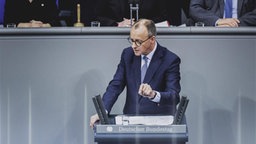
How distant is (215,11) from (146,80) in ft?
4.78

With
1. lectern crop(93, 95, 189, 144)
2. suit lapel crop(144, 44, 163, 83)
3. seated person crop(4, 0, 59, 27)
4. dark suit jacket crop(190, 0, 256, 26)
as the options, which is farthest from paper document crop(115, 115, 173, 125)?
seated person crop(4, 0, 59, 27)

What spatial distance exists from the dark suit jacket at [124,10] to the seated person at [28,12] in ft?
1.46

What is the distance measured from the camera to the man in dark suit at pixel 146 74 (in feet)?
13.1

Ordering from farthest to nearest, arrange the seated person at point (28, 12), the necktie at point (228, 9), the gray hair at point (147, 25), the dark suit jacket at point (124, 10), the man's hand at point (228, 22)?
the seated person at point (28, 12)
the dark suit jacket at point (124, 10)
the necktie at point (228, 9)
the man's hand at point (228, 22)
the gray hair at point (147, 25)

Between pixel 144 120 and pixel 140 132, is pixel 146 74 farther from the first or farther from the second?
pixel 140 132

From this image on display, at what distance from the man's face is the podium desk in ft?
2.67

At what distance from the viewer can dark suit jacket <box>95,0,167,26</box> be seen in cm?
558

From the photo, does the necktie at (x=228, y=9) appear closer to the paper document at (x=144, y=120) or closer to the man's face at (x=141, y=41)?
the man's face at (x=141, y=41)

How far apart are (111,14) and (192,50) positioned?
0.99m

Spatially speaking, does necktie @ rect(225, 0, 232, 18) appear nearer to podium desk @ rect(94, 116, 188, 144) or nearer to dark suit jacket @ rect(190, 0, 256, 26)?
dark suit jacket @ rect(190, 0, 256, 26)

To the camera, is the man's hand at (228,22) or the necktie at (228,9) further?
the necktie at (228,9)

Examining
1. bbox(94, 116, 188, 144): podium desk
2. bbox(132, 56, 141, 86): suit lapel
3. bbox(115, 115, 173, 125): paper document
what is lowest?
bbox(94, 116, 188, 144): podium desk

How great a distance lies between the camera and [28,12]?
18.8 feet

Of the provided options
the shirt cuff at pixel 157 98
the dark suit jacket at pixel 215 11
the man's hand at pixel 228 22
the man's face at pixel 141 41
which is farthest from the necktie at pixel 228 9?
the shirt cuff at pixel 157 98
